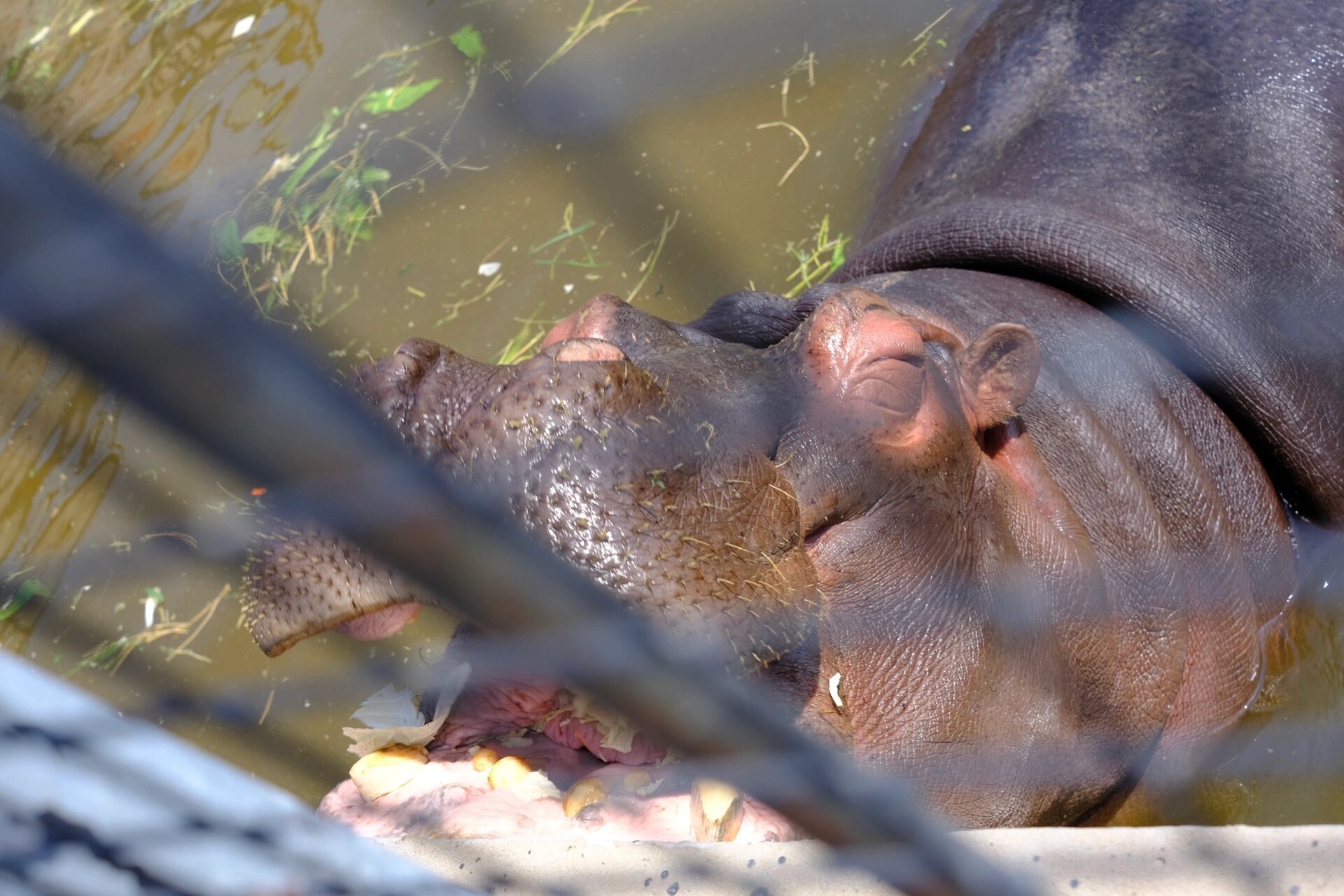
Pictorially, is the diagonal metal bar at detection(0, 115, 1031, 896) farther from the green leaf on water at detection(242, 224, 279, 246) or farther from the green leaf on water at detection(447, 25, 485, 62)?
the green leaf on water at detection(447, 25, 485, 62)

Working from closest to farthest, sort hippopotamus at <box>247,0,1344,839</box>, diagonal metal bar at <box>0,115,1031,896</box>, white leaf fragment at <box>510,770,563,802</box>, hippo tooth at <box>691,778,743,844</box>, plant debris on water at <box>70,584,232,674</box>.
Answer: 1. diagonal metal bar at <box>0,115,1031,896</box>
2. hippopotamus at <box>247,0,1344,839</box>
3. hippo tooth at <box>691,778,743,844</box>
4. white leaf fragment at <box>510,770,563,802</box>
5. plant debris on water at <box>70,584,232,674</box>

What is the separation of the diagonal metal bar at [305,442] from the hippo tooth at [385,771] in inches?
45.2

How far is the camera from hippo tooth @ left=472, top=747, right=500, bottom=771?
6.33 feet

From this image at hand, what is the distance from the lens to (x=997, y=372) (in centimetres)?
228

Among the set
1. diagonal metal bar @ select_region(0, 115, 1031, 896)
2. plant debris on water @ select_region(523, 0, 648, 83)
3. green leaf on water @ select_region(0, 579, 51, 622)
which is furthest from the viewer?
plant debris on water @ select_region(523, 0, 648, 83)

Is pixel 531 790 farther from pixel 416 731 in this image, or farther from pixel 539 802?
pixel 416 731

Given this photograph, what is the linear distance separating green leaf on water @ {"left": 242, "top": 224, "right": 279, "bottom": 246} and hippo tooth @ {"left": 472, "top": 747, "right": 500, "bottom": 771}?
11.0ft

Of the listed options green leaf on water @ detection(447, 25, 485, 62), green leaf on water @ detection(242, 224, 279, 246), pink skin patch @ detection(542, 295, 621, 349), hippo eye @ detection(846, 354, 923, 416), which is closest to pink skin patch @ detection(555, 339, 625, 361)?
pink skin patch @ detection(542, 295, 621, 349)

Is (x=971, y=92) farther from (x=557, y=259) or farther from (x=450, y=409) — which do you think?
(x=450, y=409)

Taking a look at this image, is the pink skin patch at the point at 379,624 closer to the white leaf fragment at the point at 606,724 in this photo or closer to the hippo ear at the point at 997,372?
the white leaf fragment at the point at 606,724

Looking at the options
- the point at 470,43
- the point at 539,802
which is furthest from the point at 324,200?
the point at 539,802

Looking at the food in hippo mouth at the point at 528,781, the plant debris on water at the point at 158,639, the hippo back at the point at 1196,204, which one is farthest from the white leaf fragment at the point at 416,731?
the plant debris on water at the point at 158,639

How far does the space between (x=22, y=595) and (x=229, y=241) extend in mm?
1569

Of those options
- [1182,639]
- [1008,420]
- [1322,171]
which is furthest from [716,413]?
[1322,171]
